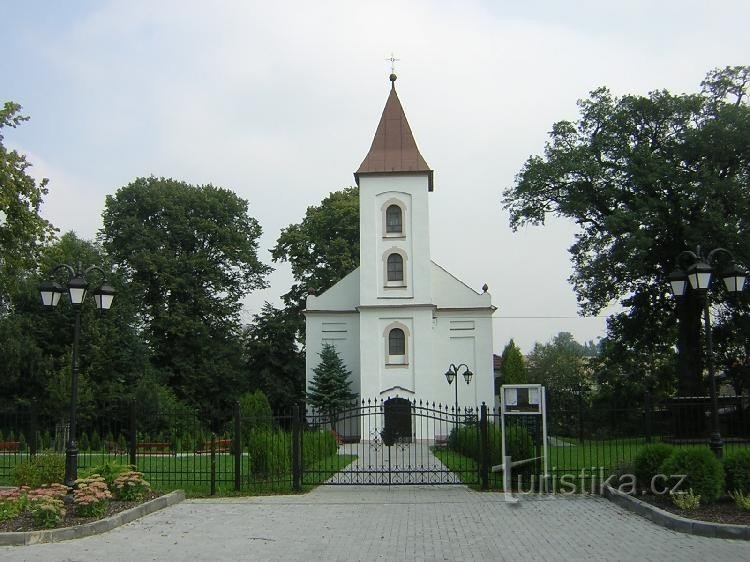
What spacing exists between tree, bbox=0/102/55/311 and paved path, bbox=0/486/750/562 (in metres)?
13.2

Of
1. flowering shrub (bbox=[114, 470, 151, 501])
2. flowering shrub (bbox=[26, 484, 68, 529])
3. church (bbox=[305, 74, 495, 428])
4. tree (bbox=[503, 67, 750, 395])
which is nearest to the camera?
flowering shrub (bbox=[26, 484, 68, 529])

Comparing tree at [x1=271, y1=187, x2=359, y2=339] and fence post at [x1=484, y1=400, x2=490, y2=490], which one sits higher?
tree at [x1=271, y1=187, x2=359, y2=339]

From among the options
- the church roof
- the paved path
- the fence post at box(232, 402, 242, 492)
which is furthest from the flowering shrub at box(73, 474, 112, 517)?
the church roof

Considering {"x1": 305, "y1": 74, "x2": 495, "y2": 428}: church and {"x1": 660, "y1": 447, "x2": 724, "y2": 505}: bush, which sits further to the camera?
{"x1": 305, "y1": 74, "x2": 495, "y2": 428}: church

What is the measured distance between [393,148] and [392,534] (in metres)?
27.5

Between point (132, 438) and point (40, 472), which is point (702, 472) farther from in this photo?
point (40, 472)

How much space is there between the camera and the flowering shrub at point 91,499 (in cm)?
1093

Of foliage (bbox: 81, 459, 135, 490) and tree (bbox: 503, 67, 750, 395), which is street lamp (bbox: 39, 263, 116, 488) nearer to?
foliage (bbox: 81, 459, 135, 490)

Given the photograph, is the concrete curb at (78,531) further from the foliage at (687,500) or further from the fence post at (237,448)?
the foliage at (687,500)

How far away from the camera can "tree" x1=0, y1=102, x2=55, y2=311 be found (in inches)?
867

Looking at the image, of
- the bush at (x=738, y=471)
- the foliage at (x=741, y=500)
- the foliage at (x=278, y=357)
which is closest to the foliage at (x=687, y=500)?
the foliage at (x=741, y=500)

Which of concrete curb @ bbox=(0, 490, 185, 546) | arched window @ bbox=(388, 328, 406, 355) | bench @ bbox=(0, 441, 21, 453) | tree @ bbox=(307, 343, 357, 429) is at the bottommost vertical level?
concrete curb @ bbox=(0, 490, 185, 546)

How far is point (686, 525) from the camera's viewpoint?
392 inches

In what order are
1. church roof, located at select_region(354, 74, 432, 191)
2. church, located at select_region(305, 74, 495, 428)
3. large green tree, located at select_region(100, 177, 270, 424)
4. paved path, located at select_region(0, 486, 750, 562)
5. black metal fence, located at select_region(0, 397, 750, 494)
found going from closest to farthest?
paved path, located at select_region(0, 486, 750, 562) → black metal fence, located at select_region(0, 397, 750, 494) → church, located at select_region(305, 74, 495, 428) → church roof, located at select_region(354, 74, 432, 191) → large green tree, located at select_region(100, 177, 270, 424)
